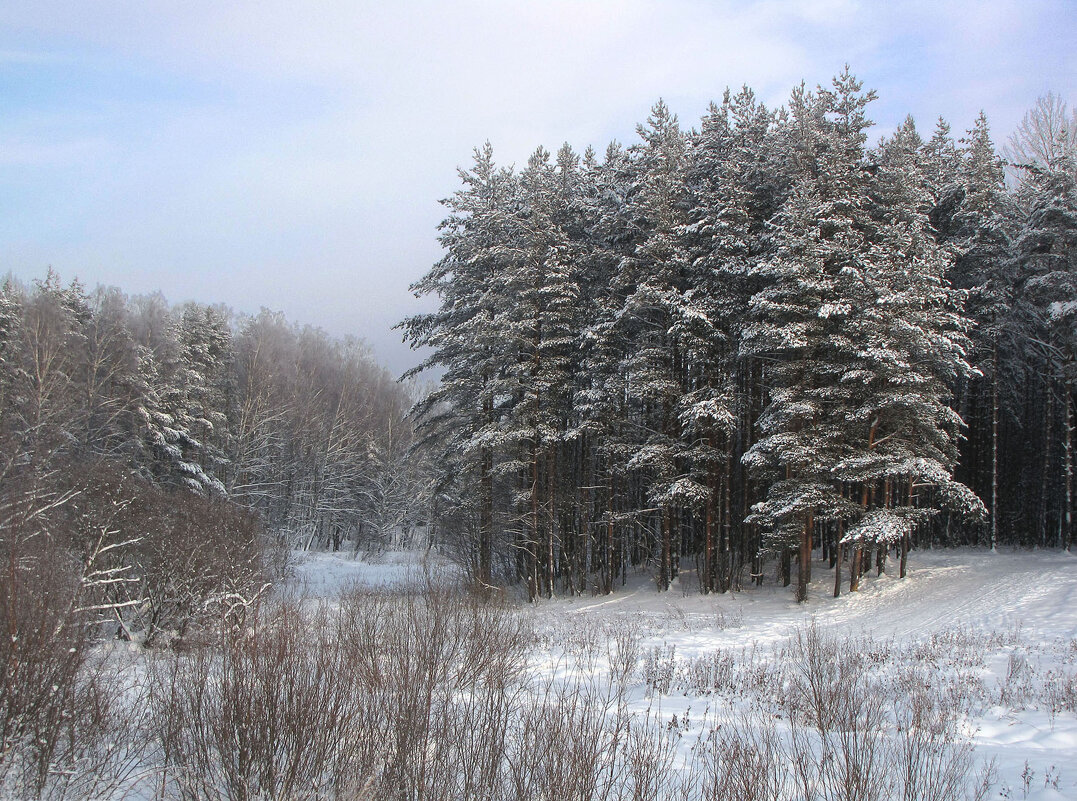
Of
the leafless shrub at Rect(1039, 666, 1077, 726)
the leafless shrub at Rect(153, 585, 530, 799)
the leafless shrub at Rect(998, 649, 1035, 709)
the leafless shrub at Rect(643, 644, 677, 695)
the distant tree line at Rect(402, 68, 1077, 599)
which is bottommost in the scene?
the leafless shrub at Rect(643, 644, 677, 695)

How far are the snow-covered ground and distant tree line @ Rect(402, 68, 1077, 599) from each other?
1.94 m

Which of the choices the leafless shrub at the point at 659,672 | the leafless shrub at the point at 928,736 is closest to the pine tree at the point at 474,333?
the leafless shrub at the point at 659,672

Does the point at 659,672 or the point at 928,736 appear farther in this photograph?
the point at 659,672

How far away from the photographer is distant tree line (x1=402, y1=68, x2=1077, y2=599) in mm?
19266

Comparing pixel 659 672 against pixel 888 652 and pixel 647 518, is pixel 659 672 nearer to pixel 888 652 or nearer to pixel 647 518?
pixel 888 652

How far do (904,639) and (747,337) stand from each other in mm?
9529

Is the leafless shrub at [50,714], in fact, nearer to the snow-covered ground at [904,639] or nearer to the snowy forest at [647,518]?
the snowy forest at [647,518]

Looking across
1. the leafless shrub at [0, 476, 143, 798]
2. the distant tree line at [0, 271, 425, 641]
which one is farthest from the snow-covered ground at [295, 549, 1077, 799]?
the distant tree line at [0, 271, 425, 641]

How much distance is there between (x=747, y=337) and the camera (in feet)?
64.5

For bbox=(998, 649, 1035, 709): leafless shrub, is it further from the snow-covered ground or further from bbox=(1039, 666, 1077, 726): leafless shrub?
bbox=(1039, 666, 1077, 726): leafless shrub

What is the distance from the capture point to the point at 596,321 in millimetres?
24062

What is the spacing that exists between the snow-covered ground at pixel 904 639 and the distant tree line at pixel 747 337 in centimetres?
194

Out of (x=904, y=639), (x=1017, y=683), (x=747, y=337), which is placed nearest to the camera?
(x=1017, y=683)

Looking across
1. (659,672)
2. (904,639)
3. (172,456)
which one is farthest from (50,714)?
(172,456)
